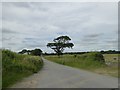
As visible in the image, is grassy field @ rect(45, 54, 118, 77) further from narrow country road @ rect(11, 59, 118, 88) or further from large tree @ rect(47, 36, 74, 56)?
large tree @ rect(47, 36, 74, 56)

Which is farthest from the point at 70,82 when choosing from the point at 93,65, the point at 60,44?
the point at 60,44

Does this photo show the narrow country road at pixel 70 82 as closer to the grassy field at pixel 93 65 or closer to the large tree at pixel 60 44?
the grassy field at pixel 93 65

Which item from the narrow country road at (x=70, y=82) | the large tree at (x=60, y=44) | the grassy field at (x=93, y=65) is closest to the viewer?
the narrow country road at (x=70, y=82)

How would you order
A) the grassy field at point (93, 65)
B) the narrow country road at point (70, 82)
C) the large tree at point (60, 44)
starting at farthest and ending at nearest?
the large tree at point (60, 44) < the grassy field at point (93, 65) < the narrow country road at point (70, 82)

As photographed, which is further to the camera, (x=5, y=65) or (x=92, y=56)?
(x=92, y=56)

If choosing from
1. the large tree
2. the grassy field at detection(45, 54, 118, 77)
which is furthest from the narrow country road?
the large tree

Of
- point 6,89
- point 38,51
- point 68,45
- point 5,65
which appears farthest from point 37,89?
point 38,51

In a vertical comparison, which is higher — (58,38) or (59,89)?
(58,38)

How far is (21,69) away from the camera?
19250mm

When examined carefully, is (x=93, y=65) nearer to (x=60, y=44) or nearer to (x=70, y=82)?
(x=70, y=82)

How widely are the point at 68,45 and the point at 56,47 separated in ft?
19.8

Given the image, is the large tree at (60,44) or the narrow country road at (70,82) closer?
the narrow country road at (70,82)

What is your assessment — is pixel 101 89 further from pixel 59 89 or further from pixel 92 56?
pixel 92 56

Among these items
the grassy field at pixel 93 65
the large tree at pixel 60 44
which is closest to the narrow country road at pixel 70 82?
the grassy field at pixel 93 65
